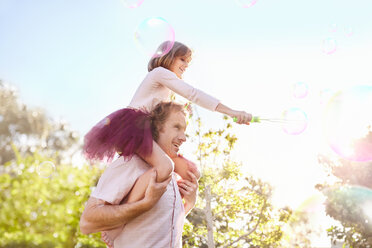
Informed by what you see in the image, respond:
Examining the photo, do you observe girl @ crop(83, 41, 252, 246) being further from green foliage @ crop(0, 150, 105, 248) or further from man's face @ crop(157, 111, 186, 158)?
green foliage @ crop(0, 150, 105, 248)

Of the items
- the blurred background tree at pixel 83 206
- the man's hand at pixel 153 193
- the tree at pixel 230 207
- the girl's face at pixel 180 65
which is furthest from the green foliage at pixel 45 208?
the man's hand at pixel 153 193

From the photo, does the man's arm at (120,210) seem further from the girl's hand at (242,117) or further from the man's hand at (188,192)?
the girl's hand at (242,117)

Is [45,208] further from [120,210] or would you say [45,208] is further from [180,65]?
[120,210]

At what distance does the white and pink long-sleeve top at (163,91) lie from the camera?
2.32m

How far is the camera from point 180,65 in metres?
2.74

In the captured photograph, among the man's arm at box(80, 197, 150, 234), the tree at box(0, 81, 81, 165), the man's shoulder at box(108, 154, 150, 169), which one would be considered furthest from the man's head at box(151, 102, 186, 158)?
the tree at box(0, 81, 81, 165)

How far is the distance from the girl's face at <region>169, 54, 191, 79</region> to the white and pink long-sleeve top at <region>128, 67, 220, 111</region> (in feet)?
1.03

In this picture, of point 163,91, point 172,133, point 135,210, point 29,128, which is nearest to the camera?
point 135,210

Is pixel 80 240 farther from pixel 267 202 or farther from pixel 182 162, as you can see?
pixel 182 162

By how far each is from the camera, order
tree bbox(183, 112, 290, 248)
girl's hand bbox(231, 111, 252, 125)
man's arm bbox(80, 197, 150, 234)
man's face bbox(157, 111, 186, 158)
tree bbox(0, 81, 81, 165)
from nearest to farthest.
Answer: man's arm bbox(80, 197, 150, 234) → man's face bbox(157, 111, 186, 158) → girl's hand bbox(231, 111, 252, 125) → tree bbox(183, 112, 290, 248) → tree bbox(0, 81, 81, 165)

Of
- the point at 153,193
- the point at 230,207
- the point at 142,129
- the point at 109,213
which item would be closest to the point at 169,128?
the point at 142,129

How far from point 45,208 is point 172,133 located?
12.0 m

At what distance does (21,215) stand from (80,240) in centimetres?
248

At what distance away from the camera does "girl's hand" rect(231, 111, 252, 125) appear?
→ 2.30m
